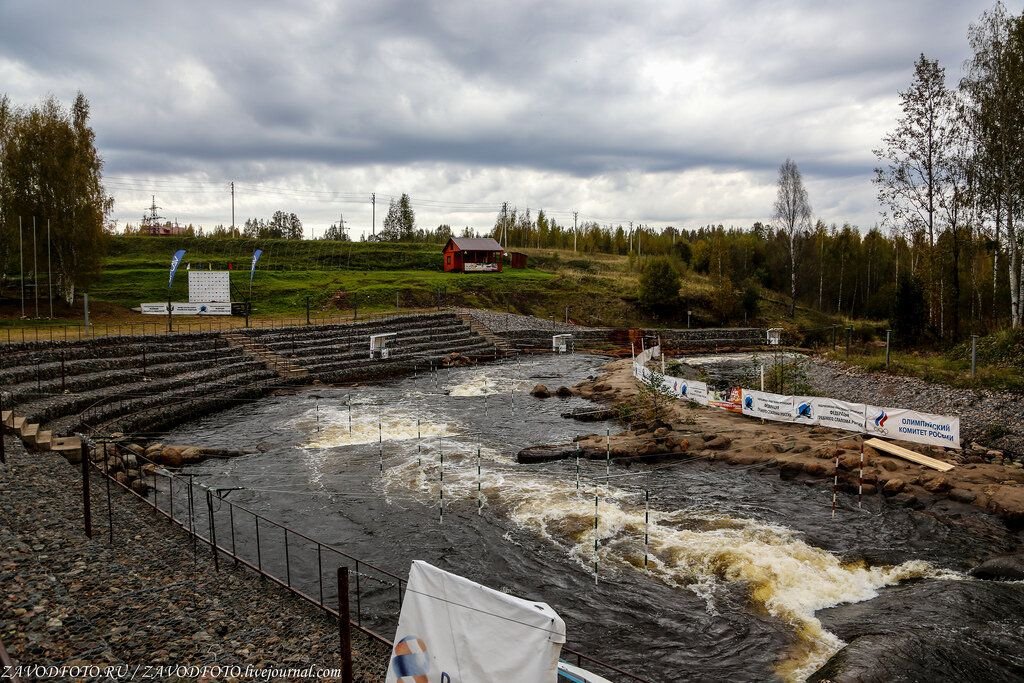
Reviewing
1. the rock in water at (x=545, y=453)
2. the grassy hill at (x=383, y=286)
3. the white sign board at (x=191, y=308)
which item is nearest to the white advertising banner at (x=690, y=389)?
the rock in water at (x=545, y=453)

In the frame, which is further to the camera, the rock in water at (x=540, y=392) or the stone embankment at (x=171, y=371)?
the rock in water at (x=540, y=392)

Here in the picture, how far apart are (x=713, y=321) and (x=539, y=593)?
218 feet

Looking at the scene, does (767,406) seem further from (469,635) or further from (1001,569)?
(469,635)

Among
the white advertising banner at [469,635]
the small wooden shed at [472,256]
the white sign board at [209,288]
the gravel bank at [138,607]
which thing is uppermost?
the small wooden shed at [472,256]

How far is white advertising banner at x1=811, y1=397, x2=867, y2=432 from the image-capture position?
26016mm

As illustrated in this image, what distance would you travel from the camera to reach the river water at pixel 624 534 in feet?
43.8

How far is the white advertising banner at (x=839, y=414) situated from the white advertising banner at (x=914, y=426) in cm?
30

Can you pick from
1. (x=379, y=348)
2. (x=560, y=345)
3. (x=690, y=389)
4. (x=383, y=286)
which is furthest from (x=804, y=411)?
(x=383, y=286)

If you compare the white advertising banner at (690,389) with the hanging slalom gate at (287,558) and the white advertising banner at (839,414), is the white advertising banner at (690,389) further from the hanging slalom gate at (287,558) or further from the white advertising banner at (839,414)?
the hanging slalom gate at (287,558)

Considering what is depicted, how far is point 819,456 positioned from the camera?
24.0 metres

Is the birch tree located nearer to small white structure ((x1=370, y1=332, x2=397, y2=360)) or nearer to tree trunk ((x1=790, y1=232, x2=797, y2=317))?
tree trunk ((x1=790, y1=232, x2=797, y2=317))

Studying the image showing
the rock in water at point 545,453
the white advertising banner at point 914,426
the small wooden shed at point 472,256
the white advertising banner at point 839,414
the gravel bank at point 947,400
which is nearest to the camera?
the white advertising banner at point 914,426

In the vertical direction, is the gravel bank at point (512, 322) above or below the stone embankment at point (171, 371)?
above

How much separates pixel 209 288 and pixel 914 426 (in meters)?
55.3
